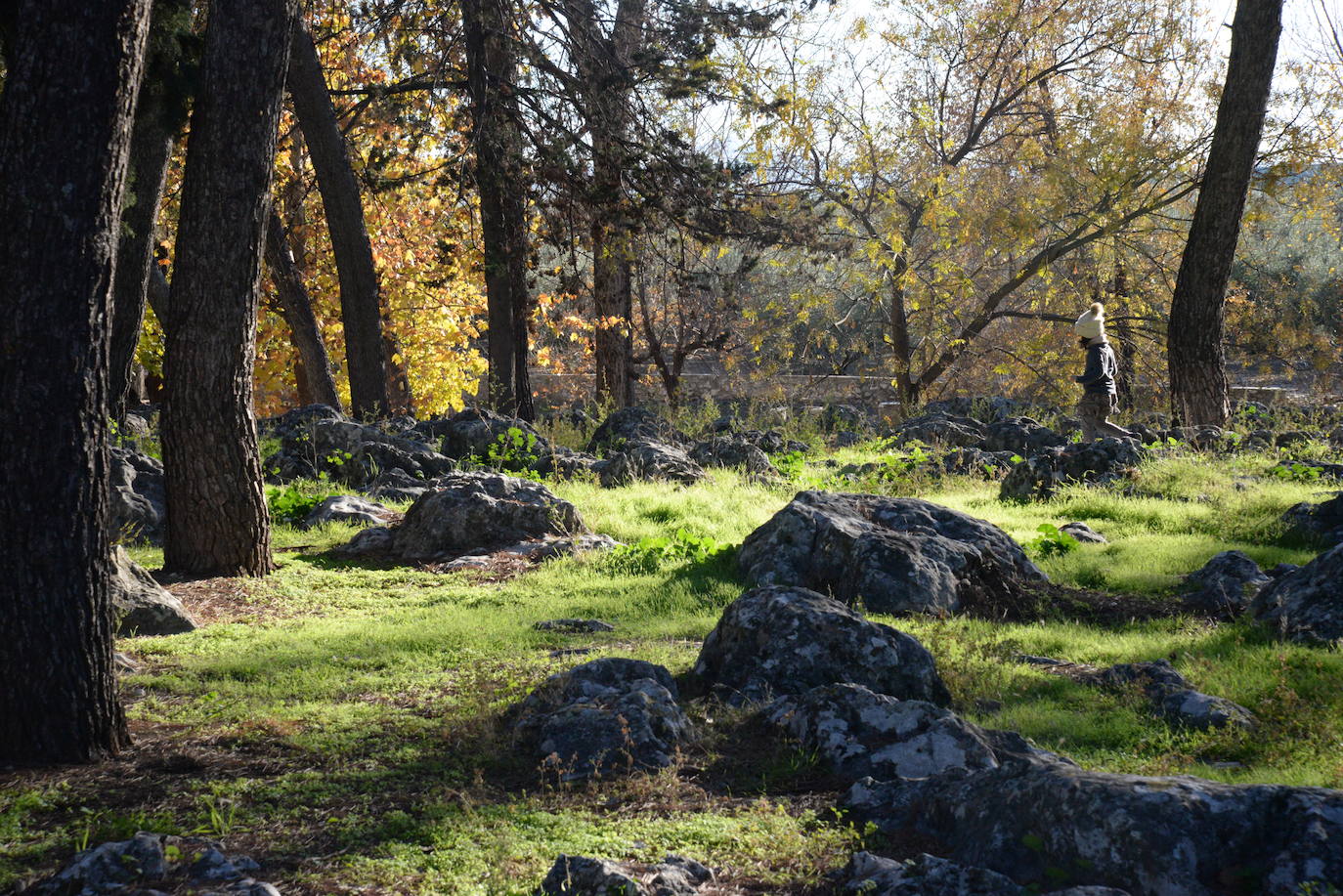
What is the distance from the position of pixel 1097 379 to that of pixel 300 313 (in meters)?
11.5

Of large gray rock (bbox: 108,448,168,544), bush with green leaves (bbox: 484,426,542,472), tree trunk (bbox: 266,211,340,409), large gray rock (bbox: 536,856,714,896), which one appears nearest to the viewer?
large gray rock (bbox: 536,856,714,896)

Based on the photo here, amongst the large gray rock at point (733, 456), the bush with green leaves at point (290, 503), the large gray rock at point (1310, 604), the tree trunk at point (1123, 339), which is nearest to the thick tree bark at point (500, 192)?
the large gray rock at point (733, 456)

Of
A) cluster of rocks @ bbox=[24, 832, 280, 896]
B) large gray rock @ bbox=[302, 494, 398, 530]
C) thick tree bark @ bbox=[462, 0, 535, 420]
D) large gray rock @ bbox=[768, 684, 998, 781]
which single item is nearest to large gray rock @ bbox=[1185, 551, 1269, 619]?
large gray rock @ bbox=[768, 684, 998, 781]

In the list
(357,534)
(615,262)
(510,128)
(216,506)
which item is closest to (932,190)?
(615,262)

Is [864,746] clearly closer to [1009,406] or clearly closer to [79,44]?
[79,44]

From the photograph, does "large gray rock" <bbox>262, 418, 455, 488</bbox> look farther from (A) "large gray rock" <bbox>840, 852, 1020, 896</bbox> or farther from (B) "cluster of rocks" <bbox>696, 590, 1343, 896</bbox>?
(A) "large gray rock" <bbox>840, 852, 1020, 896</bbox>

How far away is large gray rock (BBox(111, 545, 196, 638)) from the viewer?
582cm

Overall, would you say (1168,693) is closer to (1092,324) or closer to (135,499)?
(135,499)

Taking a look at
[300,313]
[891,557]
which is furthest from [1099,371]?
[300,313]

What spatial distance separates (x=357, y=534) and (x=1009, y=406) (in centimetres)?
1382

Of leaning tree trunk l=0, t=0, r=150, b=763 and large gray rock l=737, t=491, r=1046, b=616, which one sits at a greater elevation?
leaning tree trunk l=0, t=0, r=150, b=763

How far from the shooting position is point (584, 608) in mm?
6766

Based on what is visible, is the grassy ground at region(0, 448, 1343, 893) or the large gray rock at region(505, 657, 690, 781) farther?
the large gray rock at region(505, 657, 690, 781)

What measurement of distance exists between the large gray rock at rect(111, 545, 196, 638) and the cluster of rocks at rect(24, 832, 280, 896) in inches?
128
